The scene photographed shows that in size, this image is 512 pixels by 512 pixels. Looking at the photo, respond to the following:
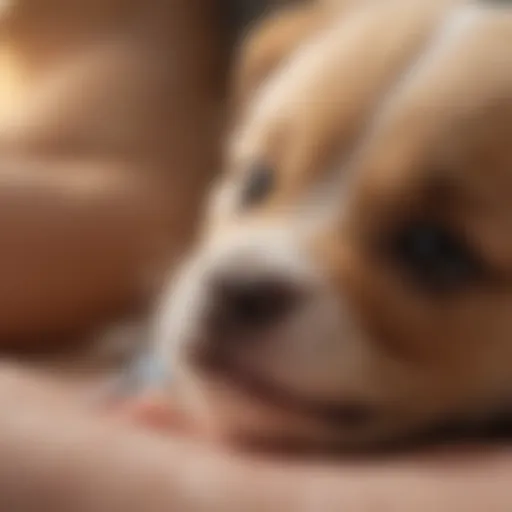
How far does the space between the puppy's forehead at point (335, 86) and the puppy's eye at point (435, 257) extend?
0.06 meters

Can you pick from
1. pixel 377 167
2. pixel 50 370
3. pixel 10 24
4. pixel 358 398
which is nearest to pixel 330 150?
pixel 377 167

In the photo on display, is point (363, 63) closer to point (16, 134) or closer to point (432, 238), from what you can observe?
point (432, 238)

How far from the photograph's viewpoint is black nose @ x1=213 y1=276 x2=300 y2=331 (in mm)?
592

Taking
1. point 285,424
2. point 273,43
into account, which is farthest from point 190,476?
point 273,43

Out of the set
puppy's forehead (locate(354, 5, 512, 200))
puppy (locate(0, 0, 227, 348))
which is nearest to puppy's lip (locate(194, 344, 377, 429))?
puppy's forehead (locate(354, 5, 512, 200))

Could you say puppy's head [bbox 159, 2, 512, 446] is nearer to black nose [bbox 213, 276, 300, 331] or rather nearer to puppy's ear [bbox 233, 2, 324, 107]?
black nose [bbox 213, 276, 300, 331]

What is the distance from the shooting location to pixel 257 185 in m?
0.74

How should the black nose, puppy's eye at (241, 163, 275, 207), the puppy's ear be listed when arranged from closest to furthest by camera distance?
the black nose → puppy's eye at (241, 163, 275, 207) → the puppy's ear

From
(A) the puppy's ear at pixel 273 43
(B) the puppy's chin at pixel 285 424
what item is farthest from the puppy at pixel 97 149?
(B) the puppy's chin at pixel 285 424

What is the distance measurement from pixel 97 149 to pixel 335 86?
1.15 feet

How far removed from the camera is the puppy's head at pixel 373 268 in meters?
0.60

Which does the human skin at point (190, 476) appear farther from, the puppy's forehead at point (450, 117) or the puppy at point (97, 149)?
the puppy at point (97, 149)

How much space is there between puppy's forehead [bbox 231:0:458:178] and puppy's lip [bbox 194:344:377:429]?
0.13 m

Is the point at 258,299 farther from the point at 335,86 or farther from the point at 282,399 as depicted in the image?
the point at 335,86
